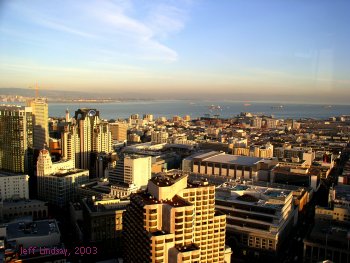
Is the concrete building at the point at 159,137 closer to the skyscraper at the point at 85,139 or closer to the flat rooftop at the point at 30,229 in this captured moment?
the skyscraper at the point at 85,139

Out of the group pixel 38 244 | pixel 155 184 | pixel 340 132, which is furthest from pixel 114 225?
pixel 340 132

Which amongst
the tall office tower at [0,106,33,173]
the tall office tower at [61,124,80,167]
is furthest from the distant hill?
the tall office tower at [61,124,80,167]

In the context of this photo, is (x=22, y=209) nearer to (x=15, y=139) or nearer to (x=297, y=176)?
(x=15, y=139)

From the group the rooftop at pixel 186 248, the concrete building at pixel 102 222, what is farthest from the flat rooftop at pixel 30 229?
the rooftop at pixel 186 248

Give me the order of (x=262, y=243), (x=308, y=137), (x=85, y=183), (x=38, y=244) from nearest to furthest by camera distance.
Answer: (x=38, y=244)
(x=262, y=243)
(x=85, y=183)
(x=308, y=137)

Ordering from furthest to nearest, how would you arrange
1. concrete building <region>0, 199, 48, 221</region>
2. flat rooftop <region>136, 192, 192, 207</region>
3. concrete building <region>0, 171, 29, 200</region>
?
concrete building <region>0, 171, 29, 200</region>
concrete building <region>0, 199, 48, 221</region>
flat rooftop <region>136, 192, 192, 207</region>

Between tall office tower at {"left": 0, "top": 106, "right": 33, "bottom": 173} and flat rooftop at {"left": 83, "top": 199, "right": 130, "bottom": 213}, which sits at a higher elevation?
tall office tower at {"left": 0, "top": 106, "right": 33, "bottom": 173}

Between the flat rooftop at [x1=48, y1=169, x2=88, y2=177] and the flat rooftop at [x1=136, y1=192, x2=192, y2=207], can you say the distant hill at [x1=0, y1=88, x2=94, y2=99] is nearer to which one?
the flat rooftop at [x1=48, y1=169, x2=88, y2=177]

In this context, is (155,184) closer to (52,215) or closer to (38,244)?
(38,244)
